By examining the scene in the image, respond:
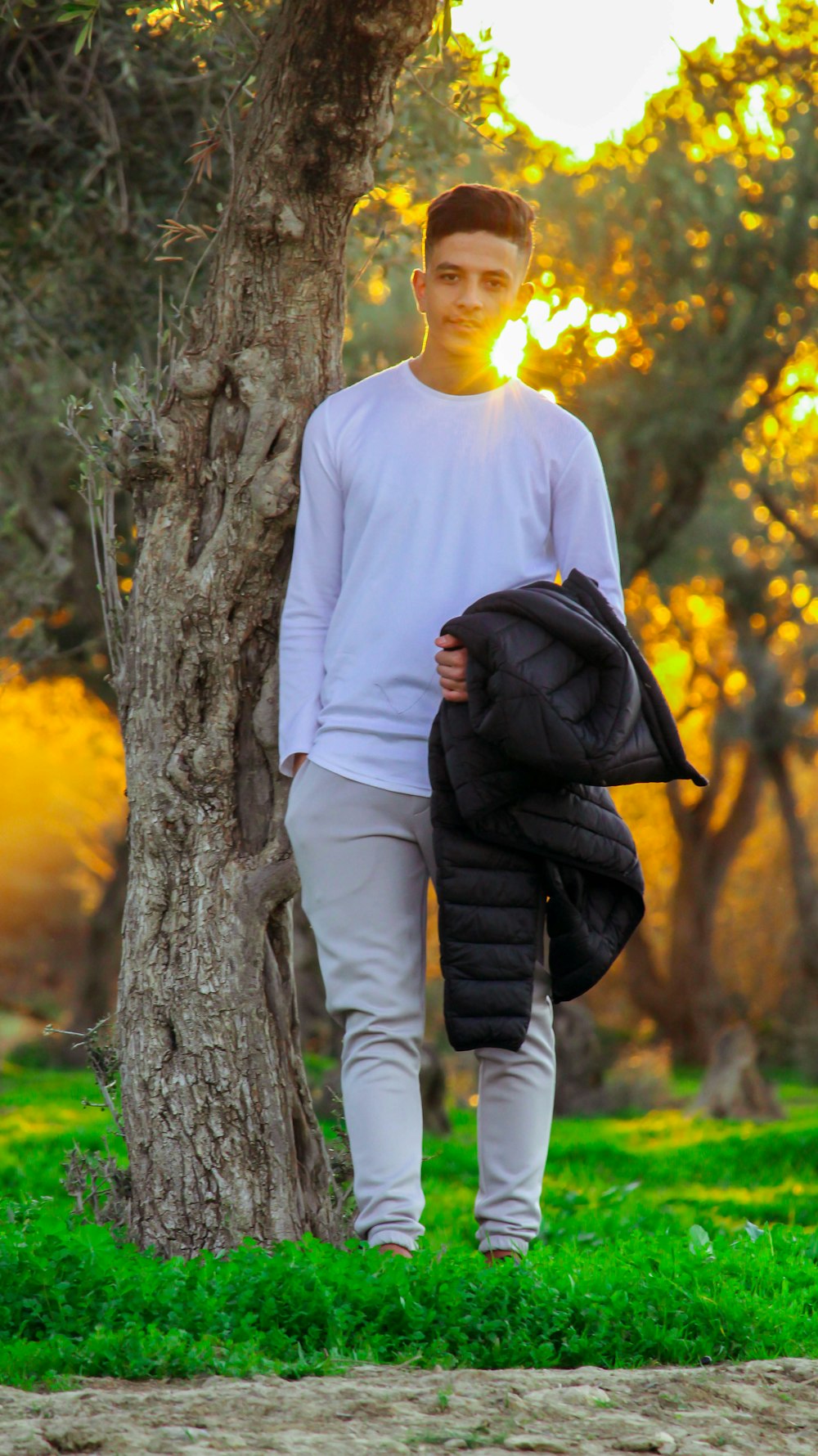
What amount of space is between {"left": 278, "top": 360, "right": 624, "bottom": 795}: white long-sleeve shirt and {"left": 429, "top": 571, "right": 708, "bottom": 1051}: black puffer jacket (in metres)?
0.15

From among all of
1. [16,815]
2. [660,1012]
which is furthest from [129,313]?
→ [16,815]

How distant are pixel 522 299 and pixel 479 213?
0.90ft

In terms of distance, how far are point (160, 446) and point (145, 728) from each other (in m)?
0.72

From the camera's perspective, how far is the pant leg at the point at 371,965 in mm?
3236

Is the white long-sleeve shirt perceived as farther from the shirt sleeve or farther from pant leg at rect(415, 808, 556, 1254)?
pant leg at rect(415, 808, 556, 1254)

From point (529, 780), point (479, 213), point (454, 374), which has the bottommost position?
point (529, 780)

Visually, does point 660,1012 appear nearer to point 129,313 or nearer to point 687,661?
point 687,661

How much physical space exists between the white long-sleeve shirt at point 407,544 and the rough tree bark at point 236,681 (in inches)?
10.8

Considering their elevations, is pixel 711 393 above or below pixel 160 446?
above

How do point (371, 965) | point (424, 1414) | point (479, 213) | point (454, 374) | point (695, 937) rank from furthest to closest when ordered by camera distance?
point (695, 937)
point (454, 374)
point (479, 213)
point (371, 965)
point (424, 1414)

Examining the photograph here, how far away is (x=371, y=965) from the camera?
3268 mm

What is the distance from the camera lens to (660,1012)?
1798 cm

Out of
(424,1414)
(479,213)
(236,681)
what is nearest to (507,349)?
(479,213)

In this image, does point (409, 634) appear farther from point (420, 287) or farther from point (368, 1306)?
point (368, 1306)
